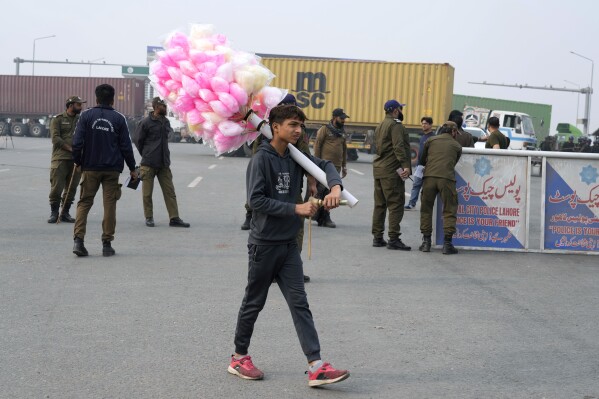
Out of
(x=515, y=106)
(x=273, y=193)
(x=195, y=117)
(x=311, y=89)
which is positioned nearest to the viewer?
(x=273, y=193)

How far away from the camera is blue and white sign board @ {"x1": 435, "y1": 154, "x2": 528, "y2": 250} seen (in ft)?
37.7

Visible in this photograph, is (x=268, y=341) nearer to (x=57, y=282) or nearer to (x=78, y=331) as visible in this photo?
(x=78, y=331)

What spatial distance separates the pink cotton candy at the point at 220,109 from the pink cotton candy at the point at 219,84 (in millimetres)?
86

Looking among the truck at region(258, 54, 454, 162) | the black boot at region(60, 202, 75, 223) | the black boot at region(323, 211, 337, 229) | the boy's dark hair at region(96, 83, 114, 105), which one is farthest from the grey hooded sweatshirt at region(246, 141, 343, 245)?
the truck at region(258, 54, 454, 162)

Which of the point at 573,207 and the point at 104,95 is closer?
the point at 104,95

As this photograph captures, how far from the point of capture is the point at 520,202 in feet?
37.8

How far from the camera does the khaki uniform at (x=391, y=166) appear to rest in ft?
36.0

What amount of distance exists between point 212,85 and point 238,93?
17 cm

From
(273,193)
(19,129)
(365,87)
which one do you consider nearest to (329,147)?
(273,193)

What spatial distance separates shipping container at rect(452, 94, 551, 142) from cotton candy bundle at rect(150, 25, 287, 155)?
48322mm

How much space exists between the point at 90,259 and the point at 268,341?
4.07 m

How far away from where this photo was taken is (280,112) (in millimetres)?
5277

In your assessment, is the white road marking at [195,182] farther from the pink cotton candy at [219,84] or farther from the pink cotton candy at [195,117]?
the pink cotton candy at [219,84]

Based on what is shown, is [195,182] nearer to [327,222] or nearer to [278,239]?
[327,222]
